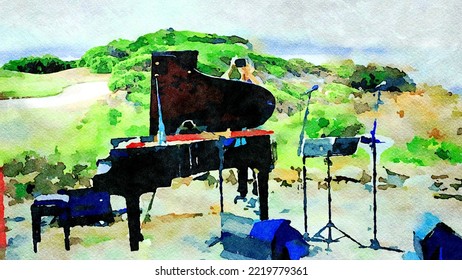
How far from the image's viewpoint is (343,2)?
3.34 m

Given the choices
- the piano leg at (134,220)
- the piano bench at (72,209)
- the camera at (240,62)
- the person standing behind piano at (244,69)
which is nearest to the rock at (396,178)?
the person standing behind piano at (244,69)

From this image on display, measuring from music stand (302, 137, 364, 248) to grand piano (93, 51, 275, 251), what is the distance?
0.80 feet

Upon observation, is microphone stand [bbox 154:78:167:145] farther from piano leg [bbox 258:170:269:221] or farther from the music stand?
the music stand

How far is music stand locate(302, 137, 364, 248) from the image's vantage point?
3.22m

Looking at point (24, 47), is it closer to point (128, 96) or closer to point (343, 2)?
point (128, 96)

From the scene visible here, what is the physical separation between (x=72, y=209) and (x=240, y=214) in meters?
1.00

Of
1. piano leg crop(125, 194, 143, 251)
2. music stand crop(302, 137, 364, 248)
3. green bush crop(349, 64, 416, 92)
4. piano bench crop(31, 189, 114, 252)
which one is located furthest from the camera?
green bush crop(349, 64, 416, 92)

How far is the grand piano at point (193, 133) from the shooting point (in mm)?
2996

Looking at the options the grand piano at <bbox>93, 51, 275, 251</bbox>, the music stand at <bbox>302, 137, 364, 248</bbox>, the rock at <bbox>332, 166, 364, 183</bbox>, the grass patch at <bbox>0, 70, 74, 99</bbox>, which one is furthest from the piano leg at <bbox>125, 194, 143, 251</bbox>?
the rock at <bbox>332, 166, 364, 183</bbox>

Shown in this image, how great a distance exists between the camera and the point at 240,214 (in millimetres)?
3301

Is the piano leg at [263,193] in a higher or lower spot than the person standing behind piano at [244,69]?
lower

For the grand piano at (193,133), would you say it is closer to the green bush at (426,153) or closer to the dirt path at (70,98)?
the dirt path at (70,98)

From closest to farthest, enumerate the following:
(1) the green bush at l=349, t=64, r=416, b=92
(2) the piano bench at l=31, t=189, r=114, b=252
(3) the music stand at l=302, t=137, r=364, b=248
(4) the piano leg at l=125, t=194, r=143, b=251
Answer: (4) the piano leg at l=125, t=194, r=143, b=251, (2) the piano bench at l=31, t=189, r=114, b=252, (3) the music stand at l=302, t=137, r=364, b=248, (1) the green bush at l=349, t=64, r=416, b=92

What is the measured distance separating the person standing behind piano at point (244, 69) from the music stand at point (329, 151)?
497mm
